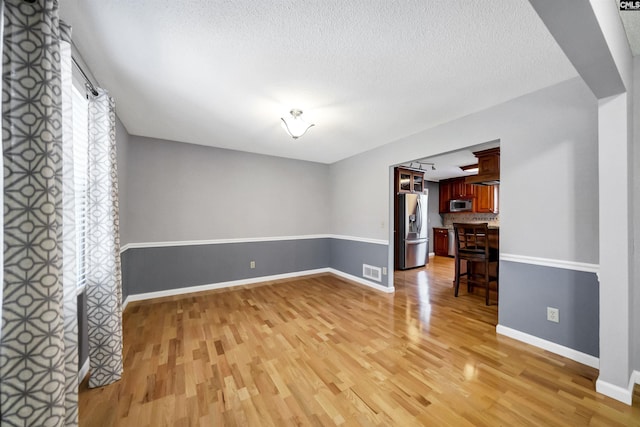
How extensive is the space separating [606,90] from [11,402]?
3.41 m

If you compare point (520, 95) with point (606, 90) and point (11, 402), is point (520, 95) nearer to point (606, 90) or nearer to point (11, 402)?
point (606, 90)

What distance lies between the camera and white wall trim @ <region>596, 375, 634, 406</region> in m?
1.58

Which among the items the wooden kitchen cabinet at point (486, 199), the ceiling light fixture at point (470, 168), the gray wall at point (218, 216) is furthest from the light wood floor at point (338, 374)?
the wooden kitchen cabinet at point (486, 199)

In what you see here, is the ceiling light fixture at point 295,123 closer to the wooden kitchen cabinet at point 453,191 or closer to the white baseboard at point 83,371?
the white baseboard at point 83,371

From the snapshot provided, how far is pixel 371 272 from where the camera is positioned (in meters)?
4.18

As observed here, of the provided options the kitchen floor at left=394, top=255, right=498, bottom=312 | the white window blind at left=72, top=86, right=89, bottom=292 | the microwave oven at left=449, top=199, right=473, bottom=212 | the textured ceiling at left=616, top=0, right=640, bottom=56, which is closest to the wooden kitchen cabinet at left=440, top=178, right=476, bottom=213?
the microwave oven at left=449, top=199, right=473, bottom=212

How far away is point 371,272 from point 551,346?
2355mm

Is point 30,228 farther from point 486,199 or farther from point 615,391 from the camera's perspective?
point 486,199

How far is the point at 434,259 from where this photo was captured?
679 centimetres

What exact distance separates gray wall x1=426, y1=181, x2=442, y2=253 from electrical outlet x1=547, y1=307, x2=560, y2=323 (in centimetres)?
531

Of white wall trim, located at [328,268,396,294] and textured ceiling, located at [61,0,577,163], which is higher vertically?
textured ceiling, located at [61,0,577,163]

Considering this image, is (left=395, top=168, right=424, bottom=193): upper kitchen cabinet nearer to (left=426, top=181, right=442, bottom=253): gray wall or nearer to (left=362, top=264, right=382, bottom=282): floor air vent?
(left=362, top=264, right=382, bottom=282): floor air vent

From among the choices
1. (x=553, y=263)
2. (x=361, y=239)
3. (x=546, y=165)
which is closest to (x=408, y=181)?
(x=361, y=239)

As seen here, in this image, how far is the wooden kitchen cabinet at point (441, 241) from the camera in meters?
7.05
